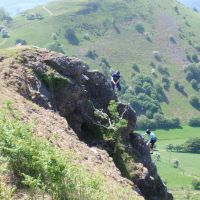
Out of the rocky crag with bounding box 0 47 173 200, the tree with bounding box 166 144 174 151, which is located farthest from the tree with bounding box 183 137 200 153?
the rocky crag with bounding box 0 47 173 200

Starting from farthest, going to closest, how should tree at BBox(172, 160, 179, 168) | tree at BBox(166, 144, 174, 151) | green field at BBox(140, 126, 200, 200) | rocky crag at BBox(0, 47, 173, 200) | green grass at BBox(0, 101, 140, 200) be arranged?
1. tree at BBox(166, 144, 174, 151)
2. tree at BBox(172, 160, 179, 168)
3. green field at BBox(140, 126, 200, 200)
4. rocky crag at BBox(0, 47, 173, 200)
5. green grass at BBox(0, 101, 140, 200)

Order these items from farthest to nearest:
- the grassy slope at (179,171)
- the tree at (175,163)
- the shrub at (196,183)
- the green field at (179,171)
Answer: the tree at (175,163), the shrub at (196,183), the grassy slope at (179,171), the green field at (179,171)

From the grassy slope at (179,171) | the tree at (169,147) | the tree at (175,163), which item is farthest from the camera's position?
the tree at (169,147)

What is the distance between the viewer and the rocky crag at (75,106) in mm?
28656

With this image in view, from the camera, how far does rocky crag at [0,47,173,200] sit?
28656 millimetres

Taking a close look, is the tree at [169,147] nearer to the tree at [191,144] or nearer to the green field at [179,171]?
the green field at [179,171]

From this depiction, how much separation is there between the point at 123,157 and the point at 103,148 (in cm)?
166

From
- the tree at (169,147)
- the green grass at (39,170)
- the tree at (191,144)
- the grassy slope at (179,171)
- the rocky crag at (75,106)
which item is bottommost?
the tree at (191,144)

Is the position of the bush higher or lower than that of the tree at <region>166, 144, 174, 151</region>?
higher

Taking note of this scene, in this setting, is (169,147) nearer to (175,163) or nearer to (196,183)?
(175,163)

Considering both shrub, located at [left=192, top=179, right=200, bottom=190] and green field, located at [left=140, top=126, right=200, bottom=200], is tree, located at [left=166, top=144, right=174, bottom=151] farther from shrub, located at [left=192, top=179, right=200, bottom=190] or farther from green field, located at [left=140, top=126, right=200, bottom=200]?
shrub, located at [left=192, top=179, right=200, bottom=190]

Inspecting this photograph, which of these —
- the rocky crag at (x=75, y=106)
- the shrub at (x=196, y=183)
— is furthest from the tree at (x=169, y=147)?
the rocky crag at (x=75, y=106)

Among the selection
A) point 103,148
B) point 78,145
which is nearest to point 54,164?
point 78,145

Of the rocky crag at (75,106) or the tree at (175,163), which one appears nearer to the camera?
the rocky crag at (75,106)
